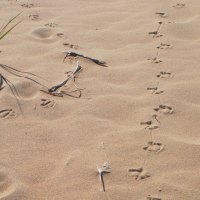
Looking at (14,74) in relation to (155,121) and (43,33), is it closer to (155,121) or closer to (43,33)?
(43,33)

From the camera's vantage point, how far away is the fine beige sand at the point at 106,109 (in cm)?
209

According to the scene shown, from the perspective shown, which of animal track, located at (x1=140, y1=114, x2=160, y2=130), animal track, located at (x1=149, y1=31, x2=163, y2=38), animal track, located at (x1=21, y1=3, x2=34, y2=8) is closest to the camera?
animal track, located at (x1=140, y1=114, x2=160, y2=130)

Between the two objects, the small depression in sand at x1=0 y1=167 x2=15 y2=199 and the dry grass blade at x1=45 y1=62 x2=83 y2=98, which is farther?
the dry grass blade at x1=45 y1=62 x2=83 y2=98

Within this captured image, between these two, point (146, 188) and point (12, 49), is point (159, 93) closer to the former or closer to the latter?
point (146, 188)

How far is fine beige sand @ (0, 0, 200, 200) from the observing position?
209 cm

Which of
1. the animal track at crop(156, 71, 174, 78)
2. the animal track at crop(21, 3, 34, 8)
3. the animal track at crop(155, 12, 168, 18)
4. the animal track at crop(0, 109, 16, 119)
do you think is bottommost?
the animal track at crop(0, 109, 16, 119)

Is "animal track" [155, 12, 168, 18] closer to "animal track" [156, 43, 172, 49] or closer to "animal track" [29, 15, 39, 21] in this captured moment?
"animal track" [156, 43, 172, 49]

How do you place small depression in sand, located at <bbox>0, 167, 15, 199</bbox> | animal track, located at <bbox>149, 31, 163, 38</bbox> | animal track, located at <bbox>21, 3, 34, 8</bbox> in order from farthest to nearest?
animal track, located at <bbox>21, 3, 34, 8</bbox> < animal track, located at <bbox>149, 31, 163, 38</bbox> < small depression in sand, located at <bbox>0, 167, 15, 199</bbox>

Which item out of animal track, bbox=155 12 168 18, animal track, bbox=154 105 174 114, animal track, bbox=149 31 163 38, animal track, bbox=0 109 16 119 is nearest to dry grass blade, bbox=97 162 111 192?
animal track, bbox=154 105 174 114

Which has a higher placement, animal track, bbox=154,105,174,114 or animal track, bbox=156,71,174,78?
animal track, bbox=156,71,174,78

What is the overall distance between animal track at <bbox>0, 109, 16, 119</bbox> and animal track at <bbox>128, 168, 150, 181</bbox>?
0.81 m

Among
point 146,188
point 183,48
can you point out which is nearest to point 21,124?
point 146,188

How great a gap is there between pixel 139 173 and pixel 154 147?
0.21 meters

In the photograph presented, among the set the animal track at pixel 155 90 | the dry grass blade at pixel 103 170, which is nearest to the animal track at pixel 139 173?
the dry grass blade at pixel 103 170
